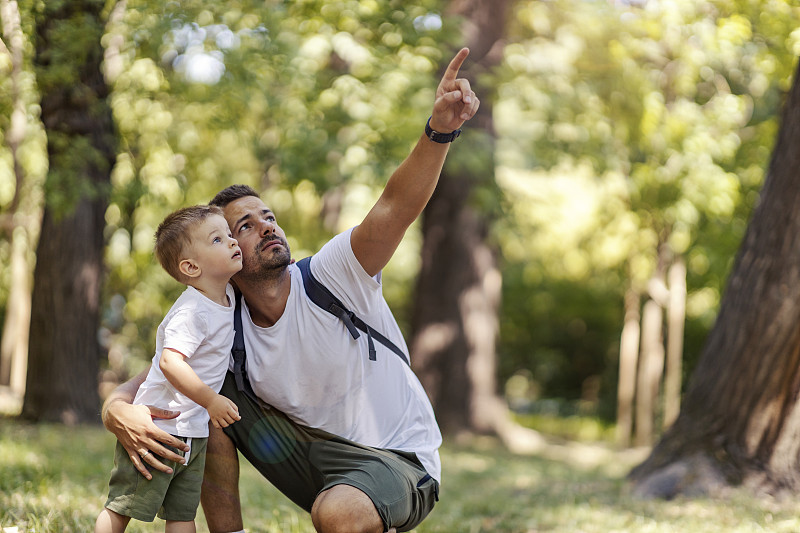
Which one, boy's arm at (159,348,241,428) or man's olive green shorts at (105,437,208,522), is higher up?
boy's arm at (159,348,241,428)

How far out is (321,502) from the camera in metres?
2.80

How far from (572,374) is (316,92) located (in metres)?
10.4

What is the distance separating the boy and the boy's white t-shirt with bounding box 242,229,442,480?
0.64ft

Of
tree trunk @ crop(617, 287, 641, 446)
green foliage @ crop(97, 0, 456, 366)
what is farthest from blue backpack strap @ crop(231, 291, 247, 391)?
tree trunk @ crop(617, 287, 641, 446)

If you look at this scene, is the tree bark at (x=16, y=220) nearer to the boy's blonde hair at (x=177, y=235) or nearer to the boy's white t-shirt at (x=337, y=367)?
the boy's blonde hair at (x=177, y=235)

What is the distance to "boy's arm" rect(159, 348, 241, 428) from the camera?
2641 millimetres

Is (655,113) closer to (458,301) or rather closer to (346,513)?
(458,301)

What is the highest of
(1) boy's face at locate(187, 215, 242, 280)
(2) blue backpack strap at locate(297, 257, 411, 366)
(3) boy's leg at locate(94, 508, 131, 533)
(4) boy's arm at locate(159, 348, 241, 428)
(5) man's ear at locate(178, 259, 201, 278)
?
(1) boy's face at locate(187, 215, 242, 280)

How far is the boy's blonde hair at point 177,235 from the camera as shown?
2.84m

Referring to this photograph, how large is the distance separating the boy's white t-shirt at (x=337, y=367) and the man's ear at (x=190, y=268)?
309 mm

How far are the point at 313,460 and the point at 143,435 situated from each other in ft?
2.16

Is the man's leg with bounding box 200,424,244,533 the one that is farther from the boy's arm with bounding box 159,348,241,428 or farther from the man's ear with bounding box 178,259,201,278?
the man's ear with bounding box 178,259,201,278

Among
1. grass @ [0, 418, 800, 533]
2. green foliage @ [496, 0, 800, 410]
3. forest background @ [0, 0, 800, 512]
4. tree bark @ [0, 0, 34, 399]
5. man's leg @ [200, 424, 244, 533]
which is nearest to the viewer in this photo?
man's leg @ [200, 424, 244, 533]

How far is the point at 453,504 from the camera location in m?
5.71
